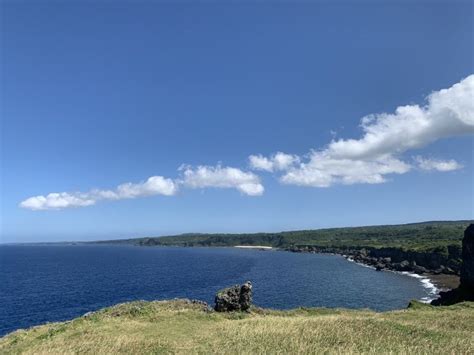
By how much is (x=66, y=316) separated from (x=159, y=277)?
66.4m

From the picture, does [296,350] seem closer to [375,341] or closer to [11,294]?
[375,341]

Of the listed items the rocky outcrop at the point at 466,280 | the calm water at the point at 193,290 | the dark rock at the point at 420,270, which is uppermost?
the rocky outcrop at the point at 466,280

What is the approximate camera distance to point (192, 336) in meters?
27.7

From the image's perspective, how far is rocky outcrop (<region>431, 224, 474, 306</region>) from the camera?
239ft

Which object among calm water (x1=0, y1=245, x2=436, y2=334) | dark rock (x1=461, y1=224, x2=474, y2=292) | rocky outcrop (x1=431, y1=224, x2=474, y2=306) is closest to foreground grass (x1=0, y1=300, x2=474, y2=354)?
rocky outcrop (x1=431, y1=224, x2=474, y2=306)

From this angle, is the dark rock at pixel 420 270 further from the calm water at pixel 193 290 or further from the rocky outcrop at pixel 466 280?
the rocky outcrop at pixel 466 280

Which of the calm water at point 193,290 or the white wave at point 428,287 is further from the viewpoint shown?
the white wave at point 428,287

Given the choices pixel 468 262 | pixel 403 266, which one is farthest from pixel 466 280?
pixel 403 266

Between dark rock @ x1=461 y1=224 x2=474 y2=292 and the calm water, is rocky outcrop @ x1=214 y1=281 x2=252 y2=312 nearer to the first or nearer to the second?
the calm water

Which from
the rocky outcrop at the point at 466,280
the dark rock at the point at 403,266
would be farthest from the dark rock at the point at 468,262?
the dark rock at the point at 403,266

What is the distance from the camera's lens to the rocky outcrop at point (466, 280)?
7281 cm

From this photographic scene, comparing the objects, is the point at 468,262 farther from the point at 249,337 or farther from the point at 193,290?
the point at 249,337

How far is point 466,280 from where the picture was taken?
7844cm

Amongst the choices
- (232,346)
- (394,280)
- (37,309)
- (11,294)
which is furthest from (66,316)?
(394,280)
